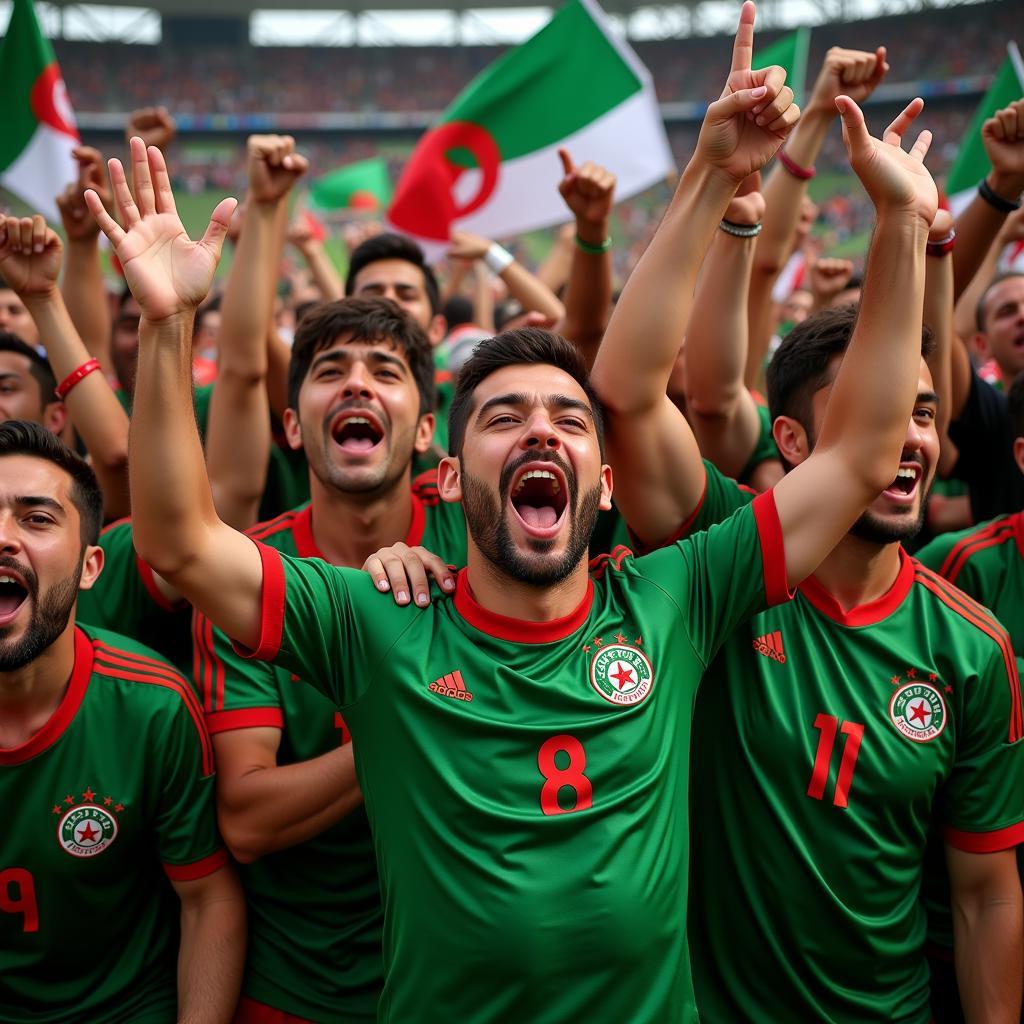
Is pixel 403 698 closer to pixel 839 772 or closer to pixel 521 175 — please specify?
pixel 839 772

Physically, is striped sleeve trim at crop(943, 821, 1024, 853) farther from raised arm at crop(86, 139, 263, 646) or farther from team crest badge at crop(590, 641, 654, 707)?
raised arm at crop(86, 139, 263, 646)

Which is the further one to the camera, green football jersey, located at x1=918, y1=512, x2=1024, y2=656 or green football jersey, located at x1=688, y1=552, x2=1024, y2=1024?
green football jersey, located at x1=918, y1=512, x2=1024, y2=656

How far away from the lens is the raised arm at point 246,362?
3557mm

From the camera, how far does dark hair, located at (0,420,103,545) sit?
9.96ft

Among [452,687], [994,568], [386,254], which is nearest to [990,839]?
[994,568]

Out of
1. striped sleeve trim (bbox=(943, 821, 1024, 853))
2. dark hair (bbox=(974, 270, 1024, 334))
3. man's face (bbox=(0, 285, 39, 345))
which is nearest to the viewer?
striped sleeve trim (bbox=(943, 821, 1024, 853))

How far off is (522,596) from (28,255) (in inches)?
86.6

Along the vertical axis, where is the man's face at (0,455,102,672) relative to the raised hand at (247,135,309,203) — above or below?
below

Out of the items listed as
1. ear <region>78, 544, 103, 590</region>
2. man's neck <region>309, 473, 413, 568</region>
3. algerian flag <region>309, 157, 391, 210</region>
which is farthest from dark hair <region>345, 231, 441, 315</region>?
algerian flag <region>309, 157, 391, 210</region>

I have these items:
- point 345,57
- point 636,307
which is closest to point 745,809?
point 636,307

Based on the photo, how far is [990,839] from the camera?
2.82 m

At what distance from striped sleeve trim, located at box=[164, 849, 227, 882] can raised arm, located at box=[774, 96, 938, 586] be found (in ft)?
5.79

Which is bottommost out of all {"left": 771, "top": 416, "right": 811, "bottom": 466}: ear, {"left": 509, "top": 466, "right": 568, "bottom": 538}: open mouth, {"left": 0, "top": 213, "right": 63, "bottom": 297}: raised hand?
{"left": 509, "top": 466, "right": 568, "bottom": 538}: open mouth

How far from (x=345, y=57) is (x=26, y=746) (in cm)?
4203
